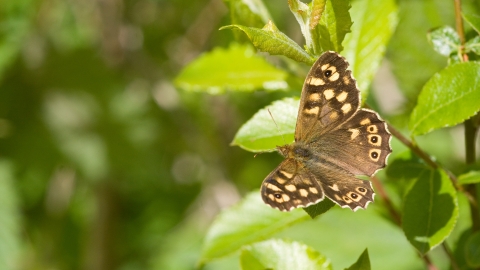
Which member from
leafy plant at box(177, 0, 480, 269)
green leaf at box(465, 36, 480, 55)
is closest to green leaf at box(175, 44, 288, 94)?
leafy plant at box(177, 0, 480, 269)

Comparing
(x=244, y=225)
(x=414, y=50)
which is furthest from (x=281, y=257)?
(x=414, y=50)

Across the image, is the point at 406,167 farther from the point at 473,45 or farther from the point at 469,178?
the point at 473,45

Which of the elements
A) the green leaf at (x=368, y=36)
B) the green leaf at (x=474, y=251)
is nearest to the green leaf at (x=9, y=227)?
the green leaf at (x=368, y=36)

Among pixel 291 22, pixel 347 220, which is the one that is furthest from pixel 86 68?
pixel 347 220

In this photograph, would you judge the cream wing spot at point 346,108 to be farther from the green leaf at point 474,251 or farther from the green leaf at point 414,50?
the green leaf at point 414,50

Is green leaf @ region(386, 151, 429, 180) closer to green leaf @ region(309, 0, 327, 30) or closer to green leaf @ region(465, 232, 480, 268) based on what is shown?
green leaf @ region(465, 232, 480, 268)
